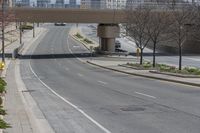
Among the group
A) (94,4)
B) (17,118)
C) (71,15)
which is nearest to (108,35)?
(94,4)

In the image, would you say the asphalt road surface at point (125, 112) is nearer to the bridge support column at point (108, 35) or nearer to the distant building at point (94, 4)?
the distant building at point (94, 4)

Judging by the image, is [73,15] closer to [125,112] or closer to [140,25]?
[140,25]

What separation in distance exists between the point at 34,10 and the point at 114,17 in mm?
12132

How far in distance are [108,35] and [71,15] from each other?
7755 millimetres

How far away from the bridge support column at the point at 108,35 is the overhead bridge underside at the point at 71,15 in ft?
9.71

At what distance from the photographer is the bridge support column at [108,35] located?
8431 cm

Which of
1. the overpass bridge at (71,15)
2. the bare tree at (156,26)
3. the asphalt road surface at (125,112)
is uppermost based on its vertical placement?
the overpass bridge at (71,15)

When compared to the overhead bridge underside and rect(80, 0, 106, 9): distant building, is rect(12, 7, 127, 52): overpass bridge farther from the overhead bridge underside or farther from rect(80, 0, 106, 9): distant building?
rect(80, 0, 106, 9): distant building

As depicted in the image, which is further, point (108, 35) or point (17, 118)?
point (108, 35)

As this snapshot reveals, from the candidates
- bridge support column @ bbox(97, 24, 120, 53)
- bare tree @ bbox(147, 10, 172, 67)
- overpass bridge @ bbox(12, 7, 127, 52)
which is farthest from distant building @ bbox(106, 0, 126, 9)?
bare tree @ bbox(147, 10, 172, 67)

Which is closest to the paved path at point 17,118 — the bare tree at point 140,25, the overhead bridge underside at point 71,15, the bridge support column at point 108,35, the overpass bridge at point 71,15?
the bare tree at point 140,25

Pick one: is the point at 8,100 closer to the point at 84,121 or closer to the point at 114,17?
the point at 84,121

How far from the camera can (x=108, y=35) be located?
8438 centimetres

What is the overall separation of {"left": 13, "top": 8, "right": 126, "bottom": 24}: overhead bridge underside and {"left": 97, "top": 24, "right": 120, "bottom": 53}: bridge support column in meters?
2.96
